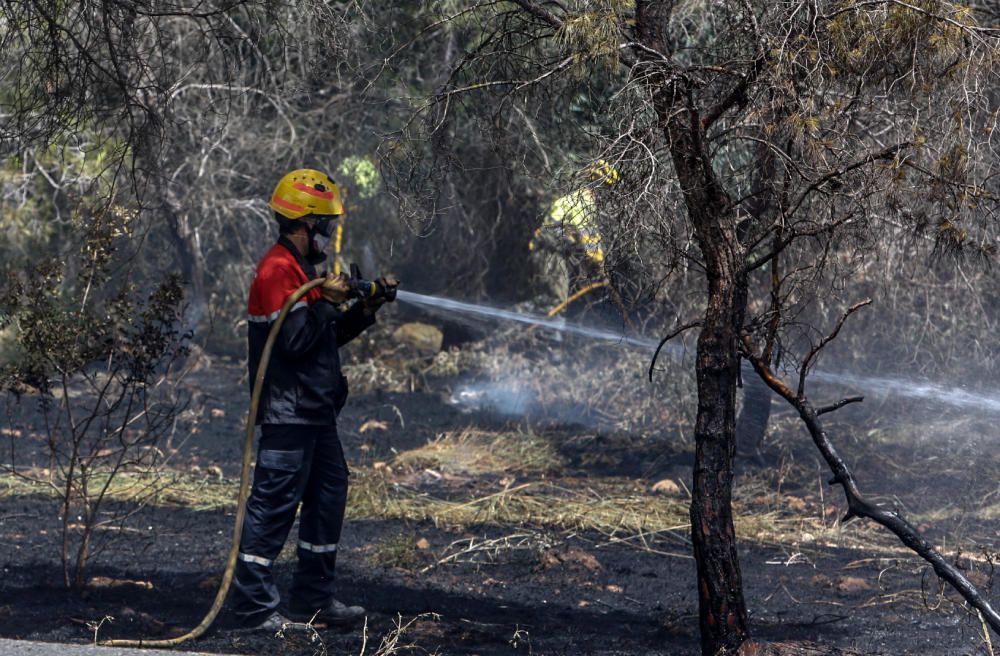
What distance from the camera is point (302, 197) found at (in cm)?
499

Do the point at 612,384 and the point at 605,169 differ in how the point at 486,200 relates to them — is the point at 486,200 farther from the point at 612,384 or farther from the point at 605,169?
the point at 605,169

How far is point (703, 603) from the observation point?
4.25m

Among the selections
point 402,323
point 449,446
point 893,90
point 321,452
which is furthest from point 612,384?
point 893,90

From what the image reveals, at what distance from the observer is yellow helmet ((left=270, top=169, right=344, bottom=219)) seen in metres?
4.99

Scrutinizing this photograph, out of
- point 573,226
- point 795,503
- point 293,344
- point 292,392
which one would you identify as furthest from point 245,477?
point 795,503

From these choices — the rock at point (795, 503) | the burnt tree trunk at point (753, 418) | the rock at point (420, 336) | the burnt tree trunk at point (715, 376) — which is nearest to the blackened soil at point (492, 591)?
the burnt tree trunk at point (715, 376)

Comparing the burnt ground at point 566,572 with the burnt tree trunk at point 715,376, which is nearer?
the burnt tree trunk at point 715,376

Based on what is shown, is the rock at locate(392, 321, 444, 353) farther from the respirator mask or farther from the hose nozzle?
the hose nozzle

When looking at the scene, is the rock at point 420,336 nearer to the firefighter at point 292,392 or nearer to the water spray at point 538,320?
the water spray at point 538,320

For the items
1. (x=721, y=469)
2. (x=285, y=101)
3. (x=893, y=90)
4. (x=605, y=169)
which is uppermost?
(x=285, y=101)

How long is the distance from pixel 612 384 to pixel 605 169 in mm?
6924

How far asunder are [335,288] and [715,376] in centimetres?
167

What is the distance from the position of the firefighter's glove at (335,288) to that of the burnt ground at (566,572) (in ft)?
4.71

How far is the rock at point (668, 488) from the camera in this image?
799 centimetres
